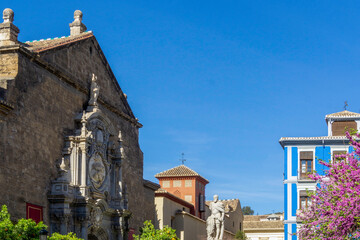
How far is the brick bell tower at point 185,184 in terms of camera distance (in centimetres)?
5161

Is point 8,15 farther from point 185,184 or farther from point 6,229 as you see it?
point 185,184

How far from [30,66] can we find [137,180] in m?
10.5

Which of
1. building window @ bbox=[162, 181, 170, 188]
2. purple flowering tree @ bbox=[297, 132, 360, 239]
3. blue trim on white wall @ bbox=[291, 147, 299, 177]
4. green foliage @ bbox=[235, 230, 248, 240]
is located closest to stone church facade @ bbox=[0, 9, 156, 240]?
purple flowering tree @ bbox=[297, 132, 360, 239]

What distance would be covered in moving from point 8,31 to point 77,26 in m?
6.84

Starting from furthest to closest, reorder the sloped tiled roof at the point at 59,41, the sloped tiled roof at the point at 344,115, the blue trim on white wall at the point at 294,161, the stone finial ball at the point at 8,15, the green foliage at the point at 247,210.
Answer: the green foliage at the point at 247,210 < the sloped tiled roof at the point at 344,115 < the blue trim on white wall at the point at 294,161 < the sloped tiled roof at the point at 59,41 < the stone finial ball at the point at 8,15

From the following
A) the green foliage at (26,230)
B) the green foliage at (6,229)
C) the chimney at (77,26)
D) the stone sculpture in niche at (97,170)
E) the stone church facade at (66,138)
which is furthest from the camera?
the chimney at (77,26)

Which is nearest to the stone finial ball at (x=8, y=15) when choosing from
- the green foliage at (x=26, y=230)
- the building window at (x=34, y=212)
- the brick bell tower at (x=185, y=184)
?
the building window at (x=34, y=212)

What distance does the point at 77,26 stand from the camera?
100 feet

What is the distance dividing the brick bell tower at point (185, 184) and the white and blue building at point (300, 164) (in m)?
9.12

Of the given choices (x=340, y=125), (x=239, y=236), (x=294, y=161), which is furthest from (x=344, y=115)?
(x=239, y=236)

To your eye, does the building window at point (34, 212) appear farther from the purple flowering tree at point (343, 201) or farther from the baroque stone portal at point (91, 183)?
the purple flowering tree at point (343, 201)

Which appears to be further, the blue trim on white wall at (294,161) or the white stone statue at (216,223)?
the blue trim on white wall at (294,161)

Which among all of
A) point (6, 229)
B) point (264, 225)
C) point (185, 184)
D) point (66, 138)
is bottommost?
point (6, 229)

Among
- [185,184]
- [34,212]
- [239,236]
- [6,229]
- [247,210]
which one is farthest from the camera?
[247,210]
